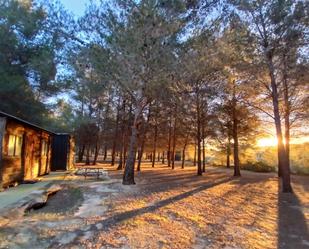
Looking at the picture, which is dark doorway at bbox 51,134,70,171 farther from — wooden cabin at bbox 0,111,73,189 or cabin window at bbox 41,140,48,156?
wooden cabin at bbox 0,111,73,189

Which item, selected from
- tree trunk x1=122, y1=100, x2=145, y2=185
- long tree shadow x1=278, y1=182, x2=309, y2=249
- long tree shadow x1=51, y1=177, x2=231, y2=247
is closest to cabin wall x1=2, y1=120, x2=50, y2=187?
tree trunk x1=122, y1=100, x2=145, y2=185

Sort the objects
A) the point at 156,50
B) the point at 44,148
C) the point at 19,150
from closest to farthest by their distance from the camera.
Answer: the point at 156,50, the point at 19,150, the point at 44,148

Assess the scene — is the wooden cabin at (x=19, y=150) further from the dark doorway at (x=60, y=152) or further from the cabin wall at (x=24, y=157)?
the dark doorway at (x=60, y=152)

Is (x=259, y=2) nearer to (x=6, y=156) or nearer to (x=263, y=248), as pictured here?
(x=263, y=248)

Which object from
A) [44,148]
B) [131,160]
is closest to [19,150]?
[131,160]

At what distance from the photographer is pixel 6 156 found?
11.0m

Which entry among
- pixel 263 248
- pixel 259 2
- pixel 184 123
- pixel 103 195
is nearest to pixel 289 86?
pixel 259 2

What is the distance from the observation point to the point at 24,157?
13141 mm

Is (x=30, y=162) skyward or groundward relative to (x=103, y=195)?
skyward

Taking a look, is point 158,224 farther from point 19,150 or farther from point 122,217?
point 19,150

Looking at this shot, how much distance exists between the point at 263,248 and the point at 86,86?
34.5 feet

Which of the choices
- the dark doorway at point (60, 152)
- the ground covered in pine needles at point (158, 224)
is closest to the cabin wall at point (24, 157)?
the ground covered in pine needles at point (158, 224)

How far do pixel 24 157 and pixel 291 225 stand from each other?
1052 centimetres

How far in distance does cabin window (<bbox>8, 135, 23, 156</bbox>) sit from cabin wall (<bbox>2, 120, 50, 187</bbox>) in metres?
0.11
